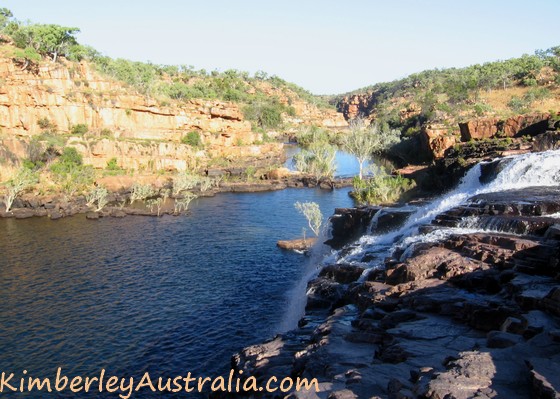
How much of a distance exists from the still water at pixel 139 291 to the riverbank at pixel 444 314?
181 inches

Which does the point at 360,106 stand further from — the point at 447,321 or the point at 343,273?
the point at 447,321

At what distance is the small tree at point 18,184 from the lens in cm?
4837

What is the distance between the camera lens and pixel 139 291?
27.8m

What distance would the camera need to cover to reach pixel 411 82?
532 ft

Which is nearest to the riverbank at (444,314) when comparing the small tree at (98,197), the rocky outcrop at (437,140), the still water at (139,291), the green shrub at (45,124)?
the still water at (139,291)

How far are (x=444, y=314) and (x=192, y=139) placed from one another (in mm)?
67271

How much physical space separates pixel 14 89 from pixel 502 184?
59594 mm

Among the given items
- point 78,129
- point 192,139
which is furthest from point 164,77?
point 78,129

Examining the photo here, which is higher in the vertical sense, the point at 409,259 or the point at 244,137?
the point at 244,137

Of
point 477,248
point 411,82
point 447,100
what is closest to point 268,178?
point 447,100

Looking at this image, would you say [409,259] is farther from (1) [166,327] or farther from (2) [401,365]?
(1) [166,327]

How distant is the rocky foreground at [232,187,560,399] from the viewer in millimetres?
9969

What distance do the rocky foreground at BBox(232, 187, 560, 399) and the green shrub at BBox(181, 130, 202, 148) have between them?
5819 cm

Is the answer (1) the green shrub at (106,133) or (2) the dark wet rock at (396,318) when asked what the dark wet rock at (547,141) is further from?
(1) the green shrub at (106,133)
